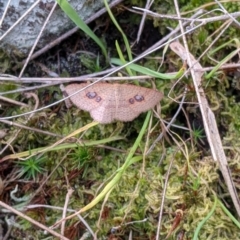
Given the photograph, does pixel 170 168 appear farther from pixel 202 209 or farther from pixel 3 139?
pixel 3 139

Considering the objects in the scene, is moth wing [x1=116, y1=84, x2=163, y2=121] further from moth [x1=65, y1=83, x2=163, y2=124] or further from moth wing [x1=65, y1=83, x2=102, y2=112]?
moth wing [x1=65, y1=83, x2=102, y2=112]

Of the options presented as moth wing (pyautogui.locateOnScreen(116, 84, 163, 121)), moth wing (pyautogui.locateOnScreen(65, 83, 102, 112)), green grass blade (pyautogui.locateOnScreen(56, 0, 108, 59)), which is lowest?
moth wing (pyautogui.locateOnScreen(116, 84, 163, 121))

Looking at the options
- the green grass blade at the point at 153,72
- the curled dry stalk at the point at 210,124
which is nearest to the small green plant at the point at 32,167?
the green grass blade at the point at 153,72

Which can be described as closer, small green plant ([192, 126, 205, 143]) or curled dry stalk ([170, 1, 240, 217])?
curled dry stalk ([170, 1, 240, 217])

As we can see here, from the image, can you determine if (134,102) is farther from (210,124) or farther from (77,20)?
(77,20)

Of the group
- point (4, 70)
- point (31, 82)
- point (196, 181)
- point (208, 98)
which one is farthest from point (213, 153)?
point (4, 70)

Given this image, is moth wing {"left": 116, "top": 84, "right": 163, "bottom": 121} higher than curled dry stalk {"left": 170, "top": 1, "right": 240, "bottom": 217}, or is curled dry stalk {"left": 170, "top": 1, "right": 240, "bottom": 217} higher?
moth wing {"left": 116, "top": 84, "right": 163, "bottom": 121}

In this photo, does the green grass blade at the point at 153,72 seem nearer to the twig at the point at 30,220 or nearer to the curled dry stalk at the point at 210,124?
the curled dry stalk at the point at 210,124

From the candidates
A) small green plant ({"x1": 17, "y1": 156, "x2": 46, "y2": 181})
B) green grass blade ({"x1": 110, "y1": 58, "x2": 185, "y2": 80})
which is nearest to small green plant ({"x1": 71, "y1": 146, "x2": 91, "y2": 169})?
small green plant ({"x1": 17, "y1": 156, "x2": 46, "y2": 181})
